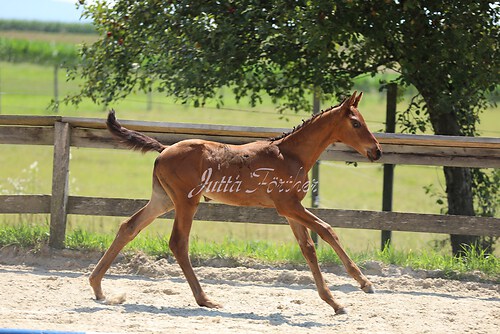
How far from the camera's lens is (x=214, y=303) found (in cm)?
655

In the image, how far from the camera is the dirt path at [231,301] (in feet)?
19.3

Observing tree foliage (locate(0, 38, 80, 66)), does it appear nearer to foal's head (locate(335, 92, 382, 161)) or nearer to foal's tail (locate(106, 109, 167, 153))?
foal's tail (locate(106, 109, 167, 153))

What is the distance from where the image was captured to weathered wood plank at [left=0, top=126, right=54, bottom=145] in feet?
28.1

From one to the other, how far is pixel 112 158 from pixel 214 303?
17.4m

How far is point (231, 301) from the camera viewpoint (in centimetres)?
693

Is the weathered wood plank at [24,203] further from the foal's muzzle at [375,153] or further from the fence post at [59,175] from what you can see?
the foal's muzzle at [375,153]

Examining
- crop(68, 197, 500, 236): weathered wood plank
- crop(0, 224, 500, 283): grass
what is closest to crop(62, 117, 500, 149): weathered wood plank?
crop(68, 197, 500, 236): weathered wood plank

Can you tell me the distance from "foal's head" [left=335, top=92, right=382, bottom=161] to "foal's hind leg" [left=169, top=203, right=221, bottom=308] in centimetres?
140

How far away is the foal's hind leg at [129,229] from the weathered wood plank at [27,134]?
2287 millimetres

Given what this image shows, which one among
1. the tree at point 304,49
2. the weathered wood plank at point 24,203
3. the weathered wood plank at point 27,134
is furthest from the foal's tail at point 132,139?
the tree at point 304,49

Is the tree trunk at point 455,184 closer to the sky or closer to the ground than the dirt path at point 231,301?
closer to the sky

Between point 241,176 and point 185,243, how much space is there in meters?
0.72

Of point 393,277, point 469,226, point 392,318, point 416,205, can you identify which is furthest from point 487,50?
point 416,205

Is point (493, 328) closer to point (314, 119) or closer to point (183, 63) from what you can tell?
point (314, 119)
